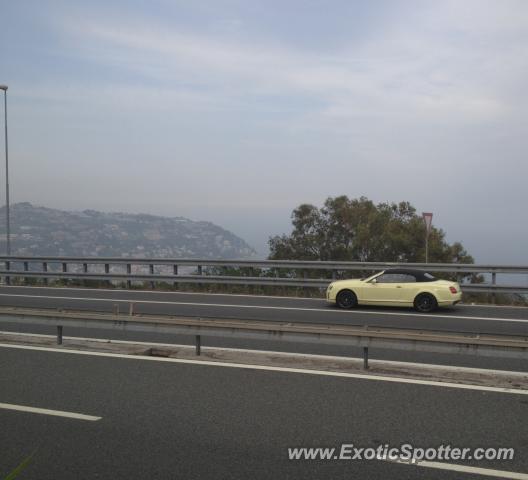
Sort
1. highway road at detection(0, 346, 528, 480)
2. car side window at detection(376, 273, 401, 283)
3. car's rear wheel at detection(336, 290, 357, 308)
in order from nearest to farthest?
highway road at detection(0, 346, 528, 480) → car side window at detection(376, 273, 401, 283) → car's rear wheel at detection(336, 290, 357, 308)

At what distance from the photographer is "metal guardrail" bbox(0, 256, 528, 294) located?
16.6 metres

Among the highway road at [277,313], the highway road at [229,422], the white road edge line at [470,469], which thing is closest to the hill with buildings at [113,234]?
the highway road at [277,313]

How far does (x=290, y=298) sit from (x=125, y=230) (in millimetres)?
43179

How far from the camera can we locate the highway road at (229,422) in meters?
4.57

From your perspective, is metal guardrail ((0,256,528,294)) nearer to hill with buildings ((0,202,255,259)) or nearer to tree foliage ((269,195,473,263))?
tree foliage ((269,195,473,263))

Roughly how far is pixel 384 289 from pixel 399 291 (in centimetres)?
40

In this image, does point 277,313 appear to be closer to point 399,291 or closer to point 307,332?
point 399,291

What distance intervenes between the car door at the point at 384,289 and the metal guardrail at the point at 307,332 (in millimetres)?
6608

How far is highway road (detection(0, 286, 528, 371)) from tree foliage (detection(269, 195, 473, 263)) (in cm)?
1299

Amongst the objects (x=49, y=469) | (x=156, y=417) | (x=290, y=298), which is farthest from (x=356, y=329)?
(x=290, y=298)

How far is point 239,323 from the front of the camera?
8.14 metres

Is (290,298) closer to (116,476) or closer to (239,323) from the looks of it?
(239,323)

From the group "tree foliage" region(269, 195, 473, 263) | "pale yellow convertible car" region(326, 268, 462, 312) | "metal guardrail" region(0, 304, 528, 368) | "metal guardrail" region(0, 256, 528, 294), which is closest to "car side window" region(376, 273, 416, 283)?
"pale yellow convertible car" region(326, 268, 462, 312)

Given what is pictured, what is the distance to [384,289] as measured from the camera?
14.8 m
